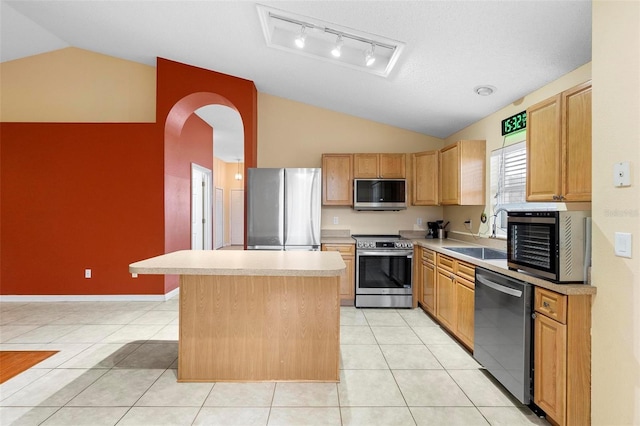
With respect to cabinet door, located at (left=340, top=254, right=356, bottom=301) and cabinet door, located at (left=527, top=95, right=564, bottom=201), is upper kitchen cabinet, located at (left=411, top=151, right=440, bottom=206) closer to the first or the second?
cabinet door, located at (left=340, top=254, right=356, bottom=301)

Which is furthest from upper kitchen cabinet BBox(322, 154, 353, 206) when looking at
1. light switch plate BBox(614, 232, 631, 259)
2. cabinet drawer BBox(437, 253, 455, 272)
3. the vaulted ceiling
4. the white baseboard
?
light switch plate BBox(614, 232, 631, 259)

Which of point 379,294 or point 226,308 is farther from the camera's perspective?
point 379,294

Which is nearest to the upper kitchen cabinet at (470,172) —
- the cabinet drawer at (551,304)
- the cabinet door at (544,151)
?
the cabinet door at (544,151)

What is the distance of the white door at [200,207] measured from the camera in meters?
5.82

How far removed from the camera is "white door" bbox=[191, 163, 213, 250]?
582 centimetres

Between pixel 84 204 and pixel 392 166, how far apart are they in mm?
4294

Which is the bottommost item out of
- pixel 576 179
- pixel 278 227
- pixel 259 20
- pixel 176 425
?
pixel 176 425

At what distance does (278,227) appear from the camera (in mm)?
4082

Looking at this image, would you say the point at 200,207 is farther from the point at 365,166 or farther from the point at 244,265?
the point at 244,265

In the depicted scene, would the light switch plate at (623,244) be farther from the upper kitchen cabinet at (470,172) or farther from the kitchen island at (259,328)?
the upper kitchen cabinet at (470,172)

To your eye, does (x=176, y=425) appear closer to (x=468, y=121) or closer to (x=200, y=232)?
(x=468, y=121)

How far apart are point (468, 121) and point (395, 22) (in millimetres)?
2001

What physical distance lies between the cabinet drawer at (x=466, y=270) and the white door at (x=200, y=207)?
446 centimetres

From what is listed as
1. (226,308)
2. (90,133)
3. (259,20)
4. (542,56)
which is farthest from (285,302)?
(90,133)
